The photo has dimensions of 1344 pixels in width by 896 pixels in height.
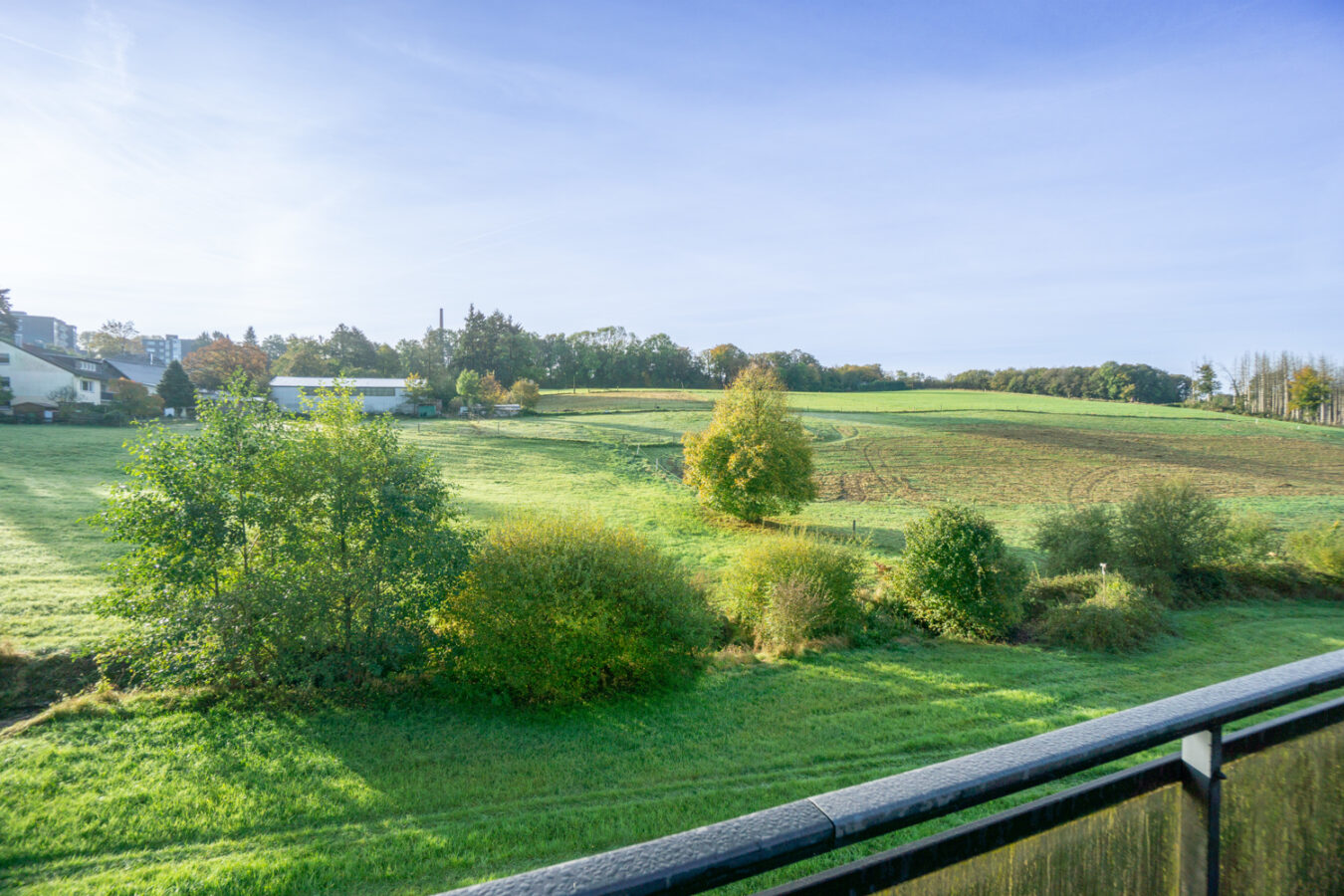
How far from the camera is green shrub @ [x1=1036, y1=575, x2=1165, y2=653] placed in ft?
52.3

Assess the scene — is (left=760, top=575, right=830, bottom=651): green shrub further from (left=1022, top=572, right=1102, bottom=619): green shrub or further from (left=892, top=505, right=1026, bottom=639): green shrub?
(left=1022, top=572, right=1102, bottom=619): green shrub

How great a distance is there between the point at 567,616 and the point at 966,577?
10596 mm

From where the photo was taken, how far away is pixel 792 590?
1595cm

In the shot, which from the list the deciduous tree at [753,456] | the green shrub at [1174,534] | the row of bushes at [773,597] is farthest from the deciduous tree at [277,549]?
the green shrub at [1174,534]

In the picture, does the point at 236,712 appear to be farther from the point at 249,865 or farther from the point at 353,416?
the point at 353,416

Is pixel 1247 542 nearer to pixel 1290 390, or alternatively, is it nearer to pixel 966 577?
pixel 966 577

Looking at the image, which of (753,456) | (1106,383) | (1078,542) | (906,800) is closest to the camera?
(906,800)

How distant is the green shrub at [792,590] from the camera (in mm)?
15914

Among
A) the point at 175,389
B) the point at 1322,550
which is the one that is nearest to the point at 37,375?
the point at 175,389

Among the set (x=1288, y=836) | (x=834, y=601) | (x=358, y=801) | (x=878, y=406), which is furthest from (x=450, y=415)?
(x=1288, y=836)

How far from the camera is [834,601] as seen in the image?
1684 cm

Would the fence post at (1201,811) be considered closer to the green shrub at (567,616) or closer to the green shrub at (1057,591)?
the green shrub at (567,616)

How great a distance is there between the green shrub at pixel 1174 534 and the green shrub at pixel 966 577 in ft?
21.2

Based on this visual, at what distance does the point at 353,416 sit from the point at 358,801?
7.69 meters
